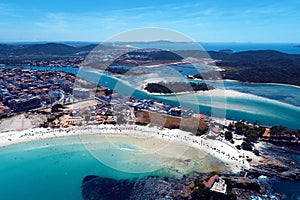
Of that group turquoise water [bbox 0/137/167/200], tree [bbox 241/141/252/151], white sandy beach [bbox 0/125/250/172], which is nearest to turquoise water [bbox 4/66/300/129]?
tree [bbox 241/141/252/151]

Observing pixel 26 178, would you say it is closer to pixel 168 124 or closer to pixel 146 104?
pixel 168 124

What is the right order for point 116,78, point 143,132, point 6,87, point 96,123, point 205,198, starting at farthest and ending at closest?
point 116,78, point 6,87, point 96,123, point 143,132, point 205,198

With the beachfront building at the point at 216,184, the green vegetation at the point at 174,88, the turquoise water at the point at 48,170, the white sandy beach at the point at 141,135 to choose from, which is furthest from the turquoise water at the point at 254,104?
the turquoise water at the point at 48,170

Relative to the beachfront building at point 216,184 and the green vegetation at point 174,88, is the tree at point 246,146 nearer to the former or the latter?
the beachfront building at point 216,184

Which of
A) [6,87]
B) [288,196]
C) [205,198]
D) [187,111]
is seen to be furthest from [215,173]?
[6,87]

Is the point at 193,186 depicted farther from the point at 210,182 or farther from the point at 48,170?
the point at 48,170

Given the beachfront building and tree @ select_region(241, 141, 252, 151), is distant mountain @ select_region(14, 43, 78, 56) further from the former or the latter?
the beachfront building
